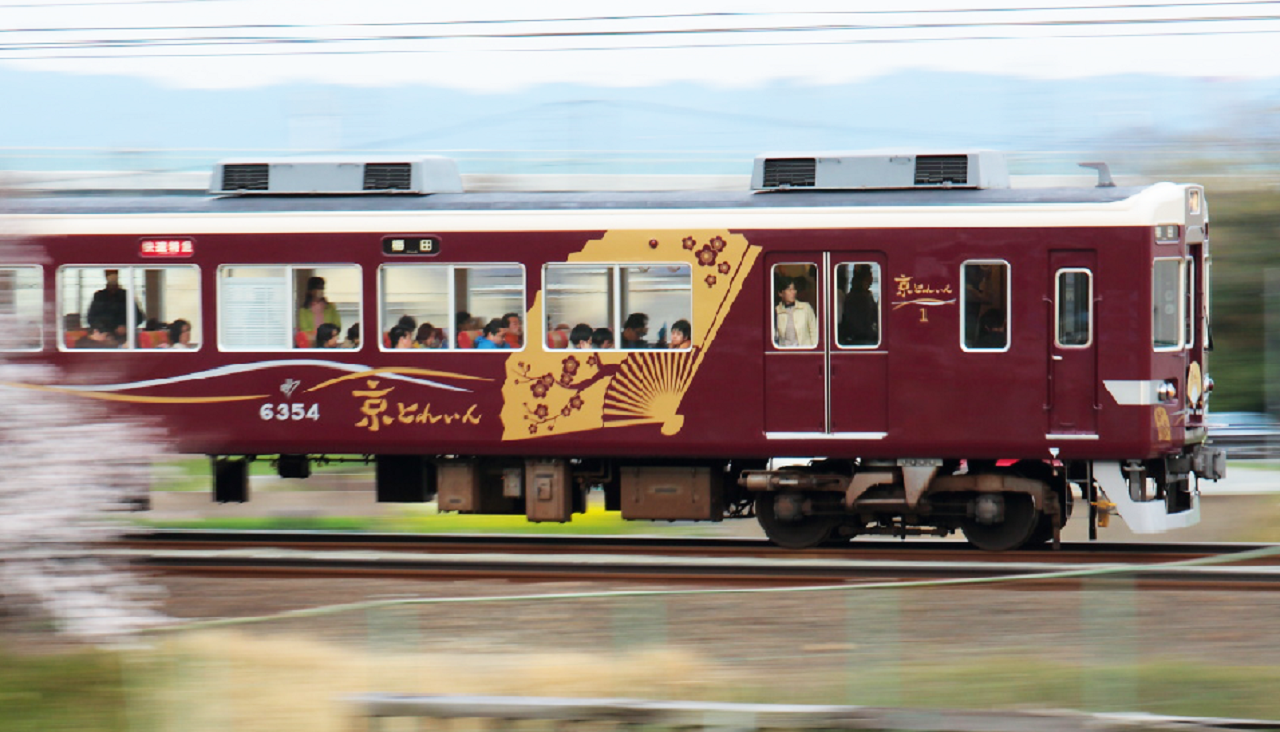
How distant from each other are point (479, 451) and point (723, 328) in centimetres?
240

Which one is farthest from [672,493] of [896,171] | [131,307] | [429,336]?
[131,307]

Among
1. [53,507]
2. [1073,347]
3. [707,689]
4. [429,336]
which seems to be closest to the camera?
[707,689]

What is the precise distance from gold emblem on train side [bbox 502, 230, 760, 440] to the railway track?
116 cm

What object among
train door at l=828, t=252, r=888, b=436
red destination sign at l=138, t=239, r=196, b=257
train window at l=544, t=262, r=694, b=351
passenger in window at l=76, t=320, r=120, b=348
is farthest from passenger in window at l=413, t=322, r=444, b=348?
train door at l=828, t=252, r=888, b=436

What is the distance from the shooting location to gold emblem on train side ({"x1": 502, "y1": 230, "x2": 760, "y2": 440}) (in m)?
12.8

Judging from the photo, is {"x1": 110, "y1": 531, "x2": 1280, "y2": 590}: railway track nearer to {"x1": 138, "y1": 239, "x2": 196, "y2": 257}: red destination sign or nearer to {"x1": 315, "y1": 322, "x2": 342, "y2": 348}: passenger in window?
{"x1": 315, "y1": 322, "x2": 342, "y2": 348}: passenger in window

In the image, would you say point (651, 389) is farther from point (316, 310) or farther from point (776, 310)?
point (316, 310)

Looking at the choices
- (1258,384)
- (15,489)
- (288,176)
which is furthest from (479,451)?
(1258,384)

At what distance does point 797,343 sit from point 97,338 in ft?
20.2

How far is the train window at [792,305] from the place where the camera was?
500 inches

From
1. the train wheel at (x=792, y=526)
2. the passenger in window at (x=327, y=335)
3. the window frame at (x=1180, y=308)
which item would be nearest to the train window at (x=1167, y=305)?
the window frame at (x=1180, y=308)

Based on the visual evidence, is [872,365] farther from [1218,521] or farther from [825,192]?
[1218,521]

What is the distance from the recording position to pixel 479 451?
13.3 metres

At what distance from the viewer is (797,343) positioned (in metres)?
12.7
